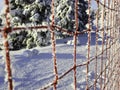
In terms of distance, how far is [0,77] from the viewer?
7629 millimetres

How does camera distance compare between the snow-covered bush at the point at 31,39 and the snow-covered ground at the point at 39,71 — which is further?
the snow-covered bush at the point at 31,39

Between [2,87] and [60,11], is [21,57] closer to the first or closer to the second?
[2,87]

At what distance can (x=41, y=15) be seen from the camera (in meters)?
13.2

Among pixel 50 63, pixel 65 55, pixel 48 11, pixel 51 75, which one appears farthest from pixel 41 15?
pixel 51 75

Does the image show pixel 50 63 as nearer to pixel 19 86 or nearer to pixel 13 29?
pixel 19 86

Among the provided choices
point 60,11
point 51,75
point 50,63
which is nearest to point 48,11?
point 60,11

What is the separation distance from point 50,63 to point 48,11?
16.6 ft

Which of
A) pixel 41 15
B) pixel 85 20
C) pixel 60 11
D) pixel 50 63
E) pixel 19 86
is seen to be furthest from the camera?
pixel 85 20

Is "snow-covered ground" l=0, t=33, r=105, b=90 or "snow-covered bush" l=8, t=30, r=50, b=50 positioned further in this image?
"snow-covered bush" l=8, t=30, r=50, b=50

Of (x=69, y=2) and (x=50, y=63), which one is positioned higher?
(x=69, y=2)

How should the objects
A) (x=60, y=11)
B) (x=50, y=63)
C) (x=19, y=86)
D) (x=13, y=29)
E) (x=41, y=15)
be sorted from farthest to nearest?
(x=60, y=11) → (x=41, y=15) → (x=50, y=63) → (x=19, y=86) → (x=13, y=29)

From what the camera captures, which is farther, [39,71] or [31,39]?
[31,39]

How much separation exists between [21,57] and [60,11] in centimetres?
777

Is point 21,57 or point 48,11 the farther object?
point 48,11
